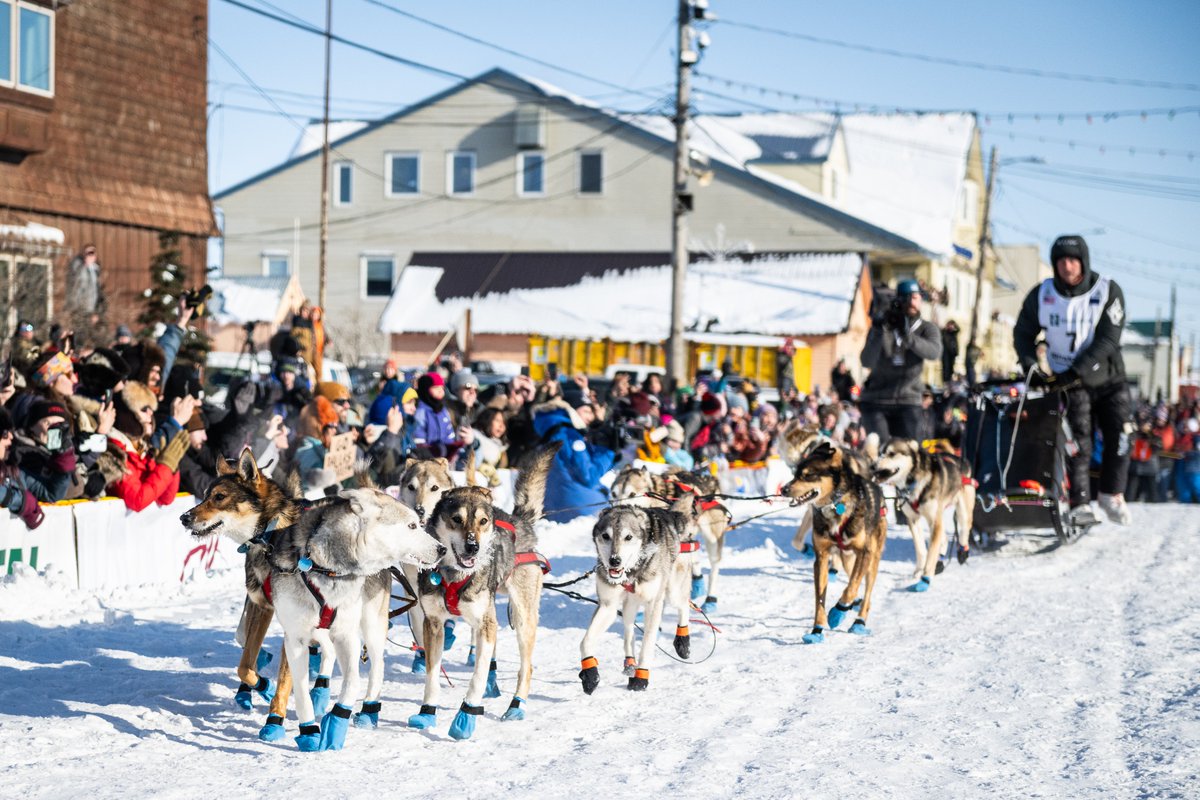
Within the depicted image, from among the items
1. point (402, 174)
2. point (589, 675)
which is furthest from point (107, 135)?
point (402, 174)

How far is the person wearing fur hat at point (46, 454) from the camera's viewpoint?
7.48 m

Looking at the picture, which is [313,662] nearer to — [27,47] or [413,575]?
[413,575]

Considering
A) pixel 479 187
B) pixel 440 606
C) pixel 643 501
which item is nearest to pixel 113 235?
pixel 643 501

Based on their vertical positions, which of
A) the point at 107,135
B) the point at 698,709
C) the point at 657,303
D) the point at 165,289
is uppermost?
the point at 107,135

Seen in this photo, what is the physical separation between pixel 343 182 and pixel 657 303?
10.5 meters

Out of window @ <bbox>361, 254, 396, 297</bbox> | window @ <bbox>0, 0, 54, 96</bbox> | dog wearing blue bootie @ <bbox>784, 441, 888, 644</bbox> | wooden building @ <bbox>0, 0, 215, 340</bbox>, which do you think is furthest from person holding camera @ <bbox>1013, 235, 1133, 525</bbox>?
window @ <bbox>361, 254, 396, 297</bbox>

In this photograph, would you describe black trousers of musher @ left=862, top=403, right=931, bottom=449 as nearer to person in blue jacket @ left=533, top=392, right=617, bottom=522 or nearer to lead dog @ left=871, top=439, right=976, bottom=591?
lead dog @ left=871, top=439, right=976, bottom=591

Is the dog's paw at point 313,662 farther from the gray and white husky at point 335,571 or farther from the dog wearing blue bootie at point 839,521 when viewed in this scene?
the dog wearing blue bootie at point 839,521

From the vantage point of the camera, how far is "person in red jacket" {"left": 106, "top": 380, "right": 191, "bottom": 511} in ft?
26.8

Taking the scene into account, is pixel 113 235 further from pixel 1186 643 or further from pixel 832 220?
pixel 832 220

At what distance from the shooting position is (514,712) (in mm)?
5559

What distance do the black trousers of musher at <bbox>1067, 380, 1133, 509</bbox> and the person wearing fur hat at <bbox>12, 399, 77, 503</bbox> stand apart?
23.2 ft

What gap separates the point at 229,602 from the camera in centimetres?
804

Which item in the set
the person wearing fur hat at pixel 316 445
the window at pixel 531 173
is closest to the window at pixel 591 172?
the window at pixel 531 173
